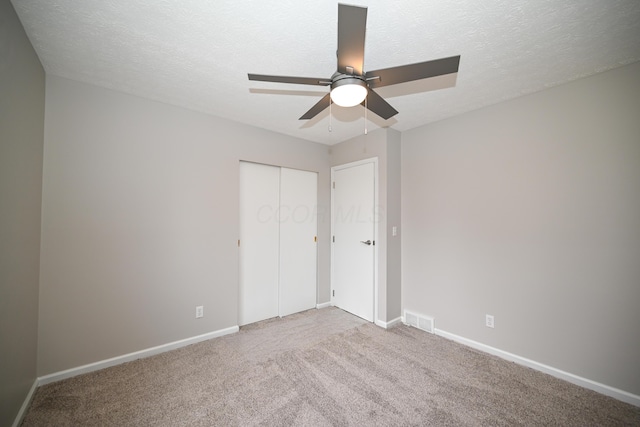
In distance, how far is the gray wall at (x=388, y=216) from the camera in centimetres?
326

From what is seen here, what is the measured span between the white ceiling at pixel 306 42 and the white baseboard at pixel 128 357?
251cm

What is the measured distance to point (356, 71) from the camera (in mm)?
1390

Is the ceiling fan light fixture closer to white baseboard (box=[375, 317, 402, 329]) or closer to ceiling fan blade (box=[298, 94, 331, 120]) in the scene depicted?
ceiling fan blade (box=[298, 94, 331, 120])

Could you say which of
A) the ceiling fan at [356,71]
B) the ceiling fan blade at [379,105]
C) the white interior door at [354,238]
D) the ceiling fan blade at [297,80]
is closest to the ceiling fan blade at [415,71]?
the ceiling fan at [356,71]

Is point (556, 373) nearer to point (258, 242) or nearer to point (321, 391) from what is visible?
point (321, 391)

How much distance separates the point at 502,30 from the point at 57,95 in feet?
11.2

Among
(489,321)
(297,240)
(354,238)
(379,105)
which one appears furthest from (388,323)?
(379,105)

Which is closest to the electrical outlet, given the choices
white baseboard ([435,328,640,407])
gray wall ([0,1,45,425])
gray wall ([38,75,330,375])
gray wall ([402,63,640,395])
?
gray wall ([402,63,640,395])

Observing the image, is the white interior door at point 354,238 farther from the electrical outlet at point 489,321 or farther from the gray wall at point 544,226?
the electrical outlet at point 489,321

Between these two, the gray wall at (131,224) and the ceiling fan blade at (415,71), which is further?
the gray wall at (131,224)

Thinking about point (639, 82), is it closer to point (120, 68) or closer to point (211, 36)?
point (211, 36)

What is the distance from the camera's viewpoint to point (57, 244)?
2.12 m

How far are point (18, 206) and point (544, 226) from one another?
410cm

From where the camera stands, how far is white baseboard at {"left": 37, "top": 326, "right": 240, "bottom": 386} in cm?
209
